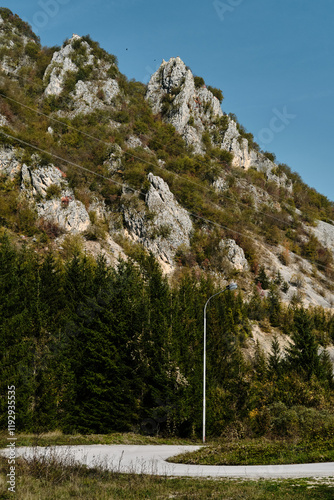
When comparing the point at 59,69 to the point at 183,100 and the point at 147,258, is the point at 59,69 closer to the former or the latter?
the point at 183,100

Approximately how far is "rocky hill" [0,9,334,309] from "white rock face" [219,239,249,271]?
19 centimetres

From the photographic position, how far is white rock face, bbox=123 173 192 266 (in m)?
62.8

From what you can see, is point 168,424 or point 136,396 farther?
point 136,396

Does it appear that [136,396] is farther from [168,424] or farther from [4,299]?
[4,299]

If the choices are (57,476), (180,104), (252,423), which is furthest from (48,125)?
(57,476)

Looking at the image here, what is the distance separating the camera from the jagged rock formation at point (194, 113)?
99.2 meters

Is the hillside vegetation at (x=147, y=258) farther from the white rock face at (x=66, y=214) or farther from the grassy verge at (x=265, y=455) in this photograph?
the grassy verge at (x=265, y=455)

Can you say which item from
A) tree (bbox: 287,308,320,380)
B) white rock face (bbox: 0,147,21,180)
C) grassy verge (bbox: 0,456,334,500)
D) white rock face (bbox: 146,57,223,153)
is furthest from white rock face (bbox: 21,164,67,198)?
grassy verge (bbox: 0,456,334,500)

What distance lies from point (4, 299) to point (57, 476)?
1838cm

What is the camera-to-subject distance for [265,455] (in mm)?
12031

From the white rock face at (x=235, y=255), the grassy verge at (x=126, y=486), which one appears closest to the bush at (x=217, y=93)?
the white rock face at (x=235, y=255)

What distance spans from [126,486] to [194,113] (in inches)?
4150

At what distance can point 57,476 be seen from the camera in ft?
27.0

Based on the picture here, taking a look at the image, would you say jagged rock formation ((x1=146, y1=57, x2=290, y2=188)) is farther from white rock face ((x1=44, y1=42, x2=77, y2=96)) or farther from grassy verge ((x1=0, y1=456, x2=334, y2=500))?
grassy verge ((x1=0, y1=456, x2=334, y2=500))
